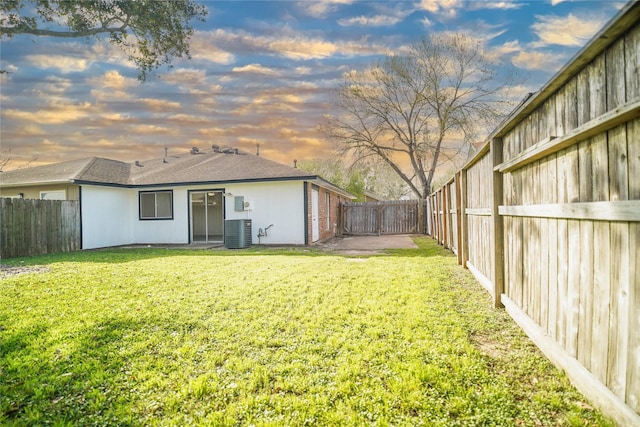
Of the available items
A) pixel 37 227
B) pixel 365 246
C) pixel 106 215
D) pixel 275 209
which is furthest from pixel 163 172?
pixel 365 246

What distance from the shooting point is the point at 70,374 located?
2.52 metres

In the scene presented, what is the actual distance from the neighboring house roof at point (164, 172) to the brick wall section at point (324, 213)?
1.75 ft

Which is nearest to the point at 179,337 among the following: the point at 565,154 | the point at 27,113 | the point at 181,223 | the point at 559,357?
the point at 559,357

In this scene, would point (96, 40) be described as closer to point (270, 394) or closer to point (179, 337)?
point (179, 337)

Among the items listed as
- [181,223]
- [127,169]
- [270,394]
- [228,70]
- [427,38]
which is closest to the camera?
[270,394]

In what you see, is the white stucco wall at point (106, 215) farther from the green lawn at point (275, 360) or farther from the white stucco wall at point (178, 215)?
the green lawn at point (275, 360)

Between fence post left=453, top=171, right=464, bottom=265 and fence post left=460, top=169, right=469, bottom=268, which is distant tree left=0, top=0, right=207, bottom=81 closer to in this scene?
fence post left=453, top=171, right=464, bottom=265

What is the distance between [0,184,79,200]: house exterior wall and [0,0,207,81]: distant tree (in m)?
5.30

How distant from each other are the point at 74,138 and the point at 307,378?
1737 cm

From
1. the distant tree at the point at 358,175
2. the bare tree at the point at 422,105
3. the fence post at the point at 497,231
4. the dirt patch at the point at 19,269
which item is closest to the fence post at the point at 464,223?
the fence post at the point at 497,231

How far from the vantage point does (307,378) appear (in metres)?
2.35

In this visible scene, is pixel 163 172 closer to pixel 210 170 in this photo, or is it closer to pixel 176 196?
pixel 176 196

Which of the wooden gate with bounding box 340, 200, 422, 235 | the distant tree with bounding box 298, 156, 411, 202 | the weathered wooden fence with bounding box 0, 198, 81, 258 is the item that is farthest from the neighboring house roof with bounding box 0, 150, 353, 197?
the distant tree with bounding box 298, 156, 411, 202

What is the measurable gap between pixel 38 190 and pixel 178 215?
532 centimetres
